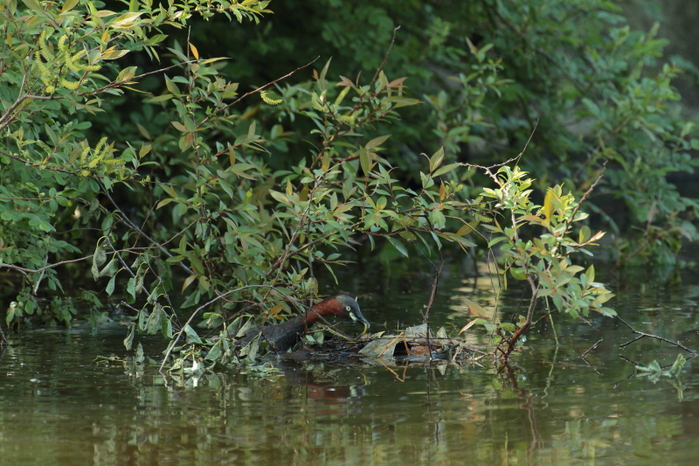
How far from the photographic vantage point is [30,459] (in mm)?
4090

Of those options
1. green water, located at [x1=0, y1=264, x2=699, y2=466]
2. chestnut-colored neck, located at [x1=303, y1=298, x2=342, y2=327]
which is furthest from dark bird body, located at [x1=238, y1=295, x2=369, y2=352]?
green water, located at [x1=0, y1=264, x2=699, y2=466]

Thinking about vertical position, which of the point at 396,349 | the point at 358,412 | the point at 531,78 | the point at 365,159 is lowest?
the point at 358,412

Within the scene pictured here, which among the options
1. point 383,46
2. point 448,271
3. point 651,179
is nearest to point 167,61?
point 383,46

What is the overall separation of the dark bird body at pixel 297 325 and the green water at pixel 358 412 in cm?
42

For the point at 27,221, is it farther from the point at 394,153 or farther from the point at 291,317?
the point at 394,153

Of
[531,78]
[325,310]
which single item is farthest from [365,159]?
[531,78]

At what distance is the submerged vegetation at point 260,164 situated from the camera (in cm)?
563

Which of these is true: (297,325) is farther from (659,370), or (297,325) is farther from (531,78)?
(531,78)

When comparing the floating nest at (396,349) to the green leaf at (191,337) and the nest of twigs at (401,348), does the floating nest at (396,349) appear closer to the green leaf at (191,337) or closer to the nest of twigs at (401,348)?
the nest of twigs at (401,348)

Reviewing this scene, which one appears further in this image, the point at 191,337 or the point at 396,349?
the point at 396,349

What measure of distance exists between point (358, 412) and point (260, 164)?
10.8 feet

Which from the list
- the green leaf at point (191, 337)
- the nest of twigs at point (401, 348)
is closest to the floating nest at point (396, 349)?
the nest of twigs at point (401, 348)

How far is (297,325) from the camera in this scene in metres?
6.55

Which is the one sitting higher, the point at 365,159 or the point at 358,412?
the point at 365,159
